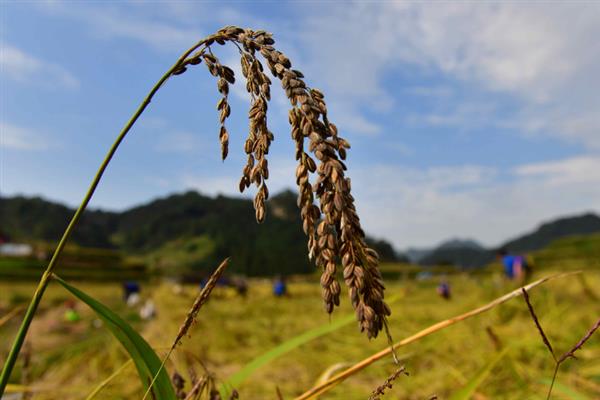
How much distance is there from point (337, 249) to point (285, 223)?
127 metres

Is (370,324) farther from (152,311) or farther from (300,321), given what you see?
(152,311)

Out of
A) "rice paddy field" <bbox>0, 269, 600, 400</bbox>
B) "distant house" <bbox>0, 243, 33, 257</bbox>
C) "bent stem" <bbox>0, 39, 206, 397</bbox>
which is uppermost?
"distant house" <bbox>0, 243, 33, 257</bbox>

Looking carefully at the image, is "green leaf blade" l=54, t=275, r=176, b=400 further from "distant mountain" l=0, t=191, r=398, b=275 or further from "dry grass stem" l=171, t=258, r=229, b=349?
"distant mountain" l=0, t=191, r=398, b=275

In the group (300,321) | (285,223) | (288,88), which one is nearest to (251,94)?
(288,88)

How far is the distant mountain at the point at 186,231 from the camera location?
9012 cm

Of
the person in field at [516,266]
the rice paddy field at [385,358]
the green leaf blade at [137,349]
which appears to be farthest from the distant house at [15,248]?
the green leaf blade at [137,349]

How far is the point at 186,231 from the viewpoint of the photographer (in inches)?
5842

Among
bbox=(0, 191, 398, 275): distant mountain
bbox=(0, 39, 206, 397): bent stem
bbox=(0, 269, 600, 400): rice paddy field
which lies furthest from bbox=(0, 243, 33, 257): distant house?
bbox=(0, 39, 206, 397): bent stem

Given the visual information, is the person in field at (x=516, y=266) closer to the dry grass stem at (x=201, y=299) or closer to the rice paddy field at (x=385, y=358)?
the rice paddy field at (x=385, y=358)

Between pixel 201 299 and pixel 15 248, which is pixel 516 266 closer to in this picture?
pixel 201 299

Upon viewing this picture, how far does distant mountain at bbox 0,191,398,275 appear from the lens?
90.1 meters

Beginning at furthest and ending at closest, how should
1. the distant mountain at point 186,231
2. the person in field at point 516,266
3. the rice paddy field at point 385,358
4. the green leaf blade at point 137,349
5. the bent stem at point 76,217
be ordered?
the distant mountain at point 186,231 → the person in field at point 516,266 → the rice paddy field at point 385,358 → the green leaf blade at point 137,349 → the bent stem at point 76,217

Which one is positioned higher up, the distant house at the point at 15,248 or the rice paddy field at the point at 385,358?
the distant house at the point at 15,248

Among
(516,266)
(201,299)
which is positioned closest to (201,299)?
(201,299)
